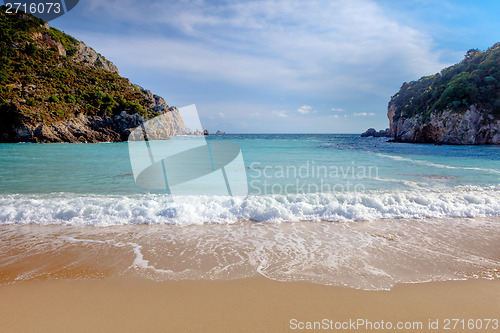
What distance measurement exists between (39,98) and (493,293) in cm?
6047

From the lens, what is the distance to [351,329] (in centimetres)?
236

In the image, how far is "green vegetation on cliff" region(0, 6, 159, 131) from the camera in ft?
138

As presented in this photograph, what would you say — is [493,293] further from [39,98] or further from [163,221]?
[39,98]

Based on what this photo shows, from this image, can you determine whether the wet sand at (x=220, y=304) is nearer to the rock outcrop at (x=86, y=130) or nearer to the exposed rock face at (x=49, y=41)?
the rock outcrop at (x=86, y=130)

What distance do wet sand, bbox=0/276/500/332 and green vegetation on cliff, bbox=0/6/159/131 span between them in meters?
51.5

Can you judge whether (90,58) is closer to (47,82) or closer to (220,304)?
(47,82)

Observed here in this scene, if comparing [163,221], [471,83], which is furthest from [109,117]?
[471,83]

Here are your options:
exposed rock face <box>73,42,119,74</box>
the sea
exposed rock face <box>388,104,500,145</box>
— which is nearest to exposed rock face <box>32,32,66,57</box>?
exposed rock face <box>73,42,119,74</box>

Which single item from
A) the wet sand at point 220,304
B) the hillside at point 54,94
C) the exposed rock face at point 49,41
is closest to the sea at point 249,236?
the wet sand at point 220,304

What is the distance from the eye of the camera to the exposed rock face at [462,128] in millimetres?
43706

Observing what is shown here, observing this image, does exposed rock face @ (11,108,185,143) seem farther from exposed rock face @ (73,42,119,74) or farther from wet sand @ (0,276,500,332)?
wet sand @ (0,276,500,332)

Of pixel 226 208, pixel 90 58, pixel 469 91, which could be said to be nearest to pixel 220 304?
pixel 226 208

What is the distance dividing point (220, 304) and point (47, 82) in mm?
64793

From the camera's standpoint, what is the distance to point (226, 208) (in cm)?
627
